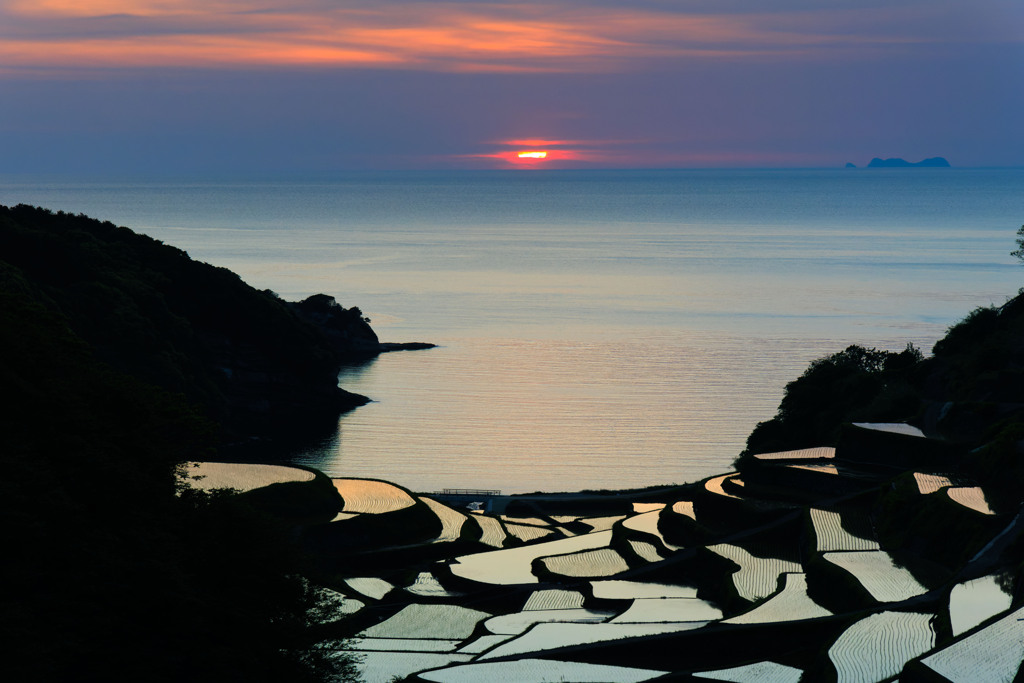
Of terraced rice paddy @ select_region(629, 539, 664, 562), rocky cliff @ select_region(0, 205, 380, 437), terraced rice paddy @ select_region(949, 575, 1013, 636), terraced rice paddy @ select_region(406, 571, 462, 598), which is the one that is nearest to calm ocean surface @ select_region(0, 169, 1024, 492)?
rocky cliff @ select_region(0, 205, 380, 437)

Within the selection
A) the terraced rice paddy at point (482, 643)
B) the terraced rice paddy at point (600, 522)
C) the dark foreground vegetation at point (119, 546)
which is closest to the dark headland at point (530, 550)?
the dark foreground vegetation at point (119, 546)

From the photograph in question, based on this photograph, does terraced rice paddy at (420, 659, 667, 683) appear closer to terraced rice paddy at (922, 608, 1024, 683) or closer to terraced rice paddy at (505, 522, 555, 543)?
terraced rice paddy at (922, 608, 1024, 683)

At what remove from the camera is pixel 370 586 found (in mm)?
49062

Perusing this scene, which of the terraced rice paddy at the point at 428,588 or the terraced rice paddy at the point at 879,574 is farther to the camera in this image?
the terraced rice paddy at the point at 428,588

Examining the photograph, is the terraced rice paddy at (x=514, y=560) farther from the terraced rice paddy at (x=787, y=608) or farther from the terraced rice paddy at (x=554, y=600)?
the terraced rice paddy at (x=787, y=608)

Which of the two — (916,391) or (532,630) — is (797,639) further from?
(916,391)

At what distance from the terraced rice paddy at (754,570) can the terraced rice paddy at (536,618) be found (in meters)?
4.84

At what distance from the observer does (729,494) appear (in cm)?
5584

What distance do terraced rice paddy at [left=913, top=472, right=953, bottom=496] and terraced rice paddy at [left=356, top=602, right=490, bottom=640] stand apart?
17.3 meters

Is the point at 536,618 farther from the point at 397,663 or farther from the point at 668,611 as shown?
the point at 397,663

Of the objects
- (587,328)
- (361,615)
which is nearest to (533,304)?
(587,328)

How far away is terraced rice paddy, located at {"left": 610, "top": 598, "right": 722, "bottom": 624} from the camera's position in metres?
41.8

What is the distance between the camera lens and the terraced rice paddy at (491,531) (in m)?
57.9

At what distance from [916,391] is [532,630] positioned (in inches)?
1635
